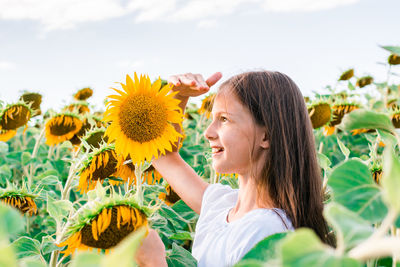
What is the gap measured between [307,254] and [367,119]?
0.21m

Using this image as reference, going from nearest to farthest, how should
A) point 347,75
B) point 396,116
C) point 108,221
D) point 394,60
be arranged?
point 108,221 → point 396,116 → point 394,60 → point 347,75

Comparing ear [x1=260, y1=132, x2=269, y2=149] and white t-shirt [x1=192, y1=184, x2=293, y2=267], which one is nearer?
white t-shirt [x1=192, y1=184, x2=293, y2=267]

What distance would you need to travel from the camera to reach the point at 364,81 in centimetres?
354

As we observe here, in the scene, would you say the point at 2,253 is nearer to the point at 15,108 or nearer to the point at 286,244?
the point at 286,244

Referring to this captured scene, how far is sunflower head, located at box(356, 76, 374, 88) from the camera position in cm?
353

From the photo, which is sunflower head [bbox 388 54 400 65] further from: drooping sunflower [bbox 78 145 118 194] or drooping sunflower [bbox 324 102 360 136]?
drooping sunflower [bbox 78 145 118 194]

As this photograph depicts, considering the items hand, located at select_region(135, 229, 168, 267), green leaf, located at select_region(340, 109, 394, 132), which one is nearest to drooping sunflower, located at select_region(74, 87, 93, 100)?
hand, located at select_region(135, 229, 168, 267)

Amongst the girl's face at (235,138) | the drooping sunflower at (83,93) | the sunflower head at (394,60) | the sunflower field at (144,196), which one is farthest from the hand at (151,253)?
the drooping sunflower at (83,93)

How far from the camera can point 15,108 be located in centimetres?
183

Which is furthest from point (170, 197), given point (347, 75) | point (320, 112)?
point (347, 75)

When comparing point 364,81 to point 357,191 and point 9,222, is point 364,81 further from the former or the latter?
point 9,222

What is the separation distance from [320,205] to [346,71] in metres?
2.32

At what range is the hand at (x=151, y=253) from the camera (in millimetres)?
786

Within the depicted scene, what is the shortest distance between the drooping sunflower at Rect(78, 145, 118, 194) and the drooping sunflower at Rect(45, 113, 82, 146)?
2.79 ft
